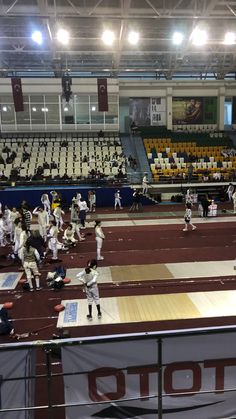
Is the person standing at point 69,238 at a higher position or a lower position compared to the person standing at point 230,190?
lower

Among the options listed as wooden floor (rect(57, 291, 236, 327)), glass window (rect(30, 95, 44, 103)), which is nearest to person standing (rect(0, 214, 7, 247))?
wooden floor (rect(57, 291, 236, 327))

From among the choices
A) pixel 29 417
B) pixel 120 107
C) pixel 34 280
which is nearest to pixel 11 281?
pixel 34 280

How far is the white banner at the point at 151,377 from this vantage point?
332cm

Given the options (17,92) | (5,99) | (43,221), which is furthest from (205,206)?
(5,99)

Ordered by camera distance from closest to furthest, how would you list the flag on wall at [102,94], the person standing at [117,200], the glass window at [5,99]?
the person standing at [117,200] < the flag on wall at [102,94] < the glass window at [5,99]

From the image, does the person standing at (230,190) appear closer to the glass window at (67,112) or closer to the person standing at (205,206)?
the person standing at (205,206)

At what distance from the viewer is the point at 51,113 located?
3869cm

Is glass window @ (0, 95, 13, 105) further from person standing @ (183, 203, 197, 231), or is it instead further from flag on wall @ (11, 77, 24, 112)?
person standing @ (183, 203, 197, 231)

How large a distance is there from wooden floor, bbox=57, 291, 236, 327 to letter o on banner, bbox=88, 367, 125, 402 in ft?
18.7

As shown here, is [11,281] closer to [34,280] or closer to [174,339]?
[34,280]

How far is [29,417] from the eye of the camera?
368cm

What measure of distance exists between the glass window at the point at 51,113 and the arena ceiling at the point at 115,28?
3.67 m

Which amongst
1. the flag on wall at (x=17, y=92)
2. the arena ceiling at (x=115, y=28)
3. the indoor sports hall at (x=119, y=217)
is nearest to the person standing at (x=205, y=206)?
the indoor sports hall at (x=119, y=217)

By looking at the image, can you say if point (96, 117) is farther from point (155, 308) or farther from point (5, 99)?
point (155, 308)
